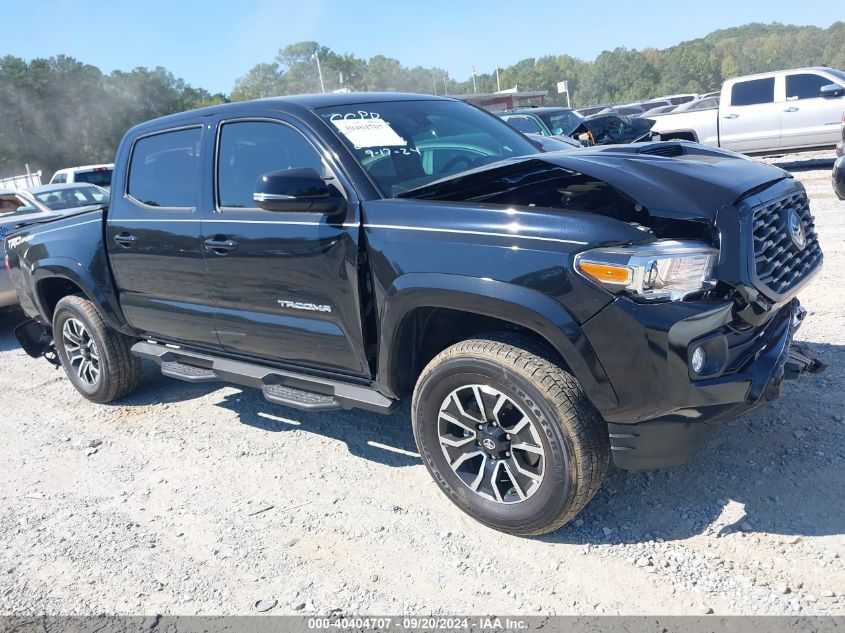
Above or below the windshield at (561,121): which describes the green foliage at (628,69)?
above

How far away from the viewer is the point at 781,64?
9288 centimetres

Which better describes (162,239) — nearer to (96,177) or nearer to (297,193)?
(297,193)

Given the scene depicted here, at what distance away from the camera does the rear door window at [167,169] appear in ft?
14.1

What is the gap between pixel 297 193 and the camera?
329cm

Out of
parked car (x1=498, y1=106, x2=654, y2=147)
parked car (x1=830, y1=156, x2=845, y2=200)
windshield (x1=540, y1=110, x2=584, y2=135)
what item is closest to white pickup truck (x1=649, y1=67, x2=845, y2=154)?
parked car (x1=498, y1=106, x2=654, y2=147)

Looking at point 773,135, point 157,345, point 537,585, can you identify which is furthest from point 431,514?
point 773,135

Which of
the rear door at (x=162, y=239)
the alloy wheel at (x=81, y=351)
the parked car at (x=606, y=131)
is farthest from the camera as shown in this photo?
the parked car at (x=606, y=131)

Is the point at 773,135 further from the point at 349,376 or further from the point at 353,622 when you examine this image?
the point at 353,622

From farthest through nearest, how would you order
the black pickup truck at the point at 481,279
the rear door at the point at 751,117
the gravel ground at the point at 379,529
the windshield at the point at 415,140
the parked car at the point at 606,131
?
the rear door at the point at 751,117, the parked car at the point at 606,131, the windshield at the point at 415,140, the gravel ground at the point at 379,529, the black pickup truck at the point at 481,279

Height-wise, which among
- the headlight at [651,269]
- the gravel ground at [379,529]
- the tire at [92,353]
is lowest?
the gravel ground at [379,529]

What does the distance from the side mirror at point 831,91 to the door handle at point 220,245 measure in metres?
12.4

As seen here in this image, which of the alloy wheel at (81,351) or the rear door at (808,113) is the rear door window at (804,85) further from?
the alloy wheel at (81,351)

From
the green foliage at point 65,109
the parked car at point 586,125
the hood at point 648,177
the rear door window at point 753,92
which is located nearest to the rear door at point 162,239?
the hood at point 648,177

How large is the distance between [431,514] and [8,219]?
6.86 m
